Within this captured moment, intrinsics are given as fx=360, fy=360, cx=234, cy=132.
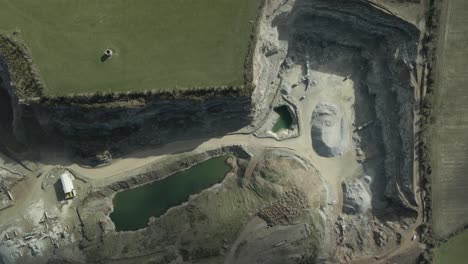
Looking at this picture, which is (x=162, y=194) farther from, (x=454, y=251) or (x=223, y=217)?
(x=454, y=251)

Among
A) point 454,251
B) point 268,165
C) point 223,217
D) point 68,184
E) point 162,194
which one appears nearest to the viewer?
point 454,251

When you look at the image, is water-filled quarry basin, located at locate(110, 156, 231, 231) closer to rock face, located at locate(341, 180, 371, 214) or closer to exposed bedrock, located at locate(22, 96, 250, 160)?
exposed bedrock, located at locate(22, 96, 250, 160)

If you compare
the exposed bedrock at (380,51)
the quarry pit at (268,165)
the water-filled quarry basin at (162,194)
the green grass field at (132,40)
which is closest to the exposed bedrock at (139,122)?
the quarry pit at (268,165)

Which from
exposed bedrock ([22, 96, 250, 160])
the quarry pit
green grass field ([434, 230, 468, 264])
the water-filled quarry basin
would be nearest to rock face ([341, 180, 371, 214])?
the quarry pit

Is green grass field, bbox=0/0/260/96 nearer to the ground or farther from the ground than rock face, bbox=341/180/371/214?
farther from the ground

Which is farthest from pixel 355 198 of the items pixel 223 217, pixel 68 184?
pixel 68 184
